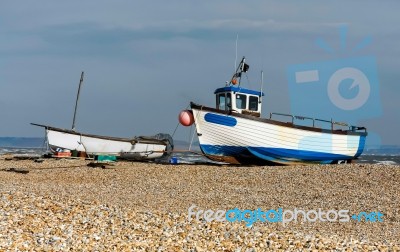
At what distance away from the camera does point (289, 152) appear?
26.0 m

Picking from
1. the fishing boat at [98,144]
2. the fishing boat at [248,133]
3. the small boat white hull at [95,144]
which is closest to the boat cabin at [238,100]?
the fishing boat at [248,133]

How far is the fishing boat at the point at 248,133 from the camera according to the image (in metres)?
25.0

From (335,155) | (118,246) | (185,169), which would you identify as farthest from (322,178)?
(118,246)

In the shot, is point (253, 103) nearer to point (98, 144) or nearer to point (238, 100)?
point (238, 100)

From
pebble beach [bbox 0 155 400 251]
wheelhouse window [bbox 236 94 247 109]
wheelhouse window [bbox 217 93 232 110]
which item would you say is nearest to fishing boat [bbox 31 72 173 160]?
Result: pebble beach [bbox 0 155 400 251]

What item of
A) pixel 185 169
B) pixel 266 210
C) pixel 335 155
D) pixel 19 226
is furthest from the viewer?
pixel 335 155

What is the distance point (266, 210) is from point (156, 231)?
490 cm

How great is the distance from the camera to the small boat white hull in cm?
2948

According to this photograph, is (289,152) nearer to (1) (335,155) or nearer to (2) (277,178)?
(1) (335,155)

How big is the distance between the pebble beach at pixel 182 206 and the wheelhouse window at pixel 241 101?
457cm

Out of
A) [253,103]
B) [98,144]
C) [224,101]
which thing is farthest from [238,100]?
[98,144]

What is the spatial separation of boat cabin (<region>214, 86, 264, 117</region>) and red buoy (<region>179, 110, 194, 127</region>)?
1.58 m

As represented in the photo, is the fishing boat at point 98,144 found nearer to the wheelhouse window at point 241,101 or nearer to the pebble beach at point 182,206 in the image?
the pebble beach at point 182,206

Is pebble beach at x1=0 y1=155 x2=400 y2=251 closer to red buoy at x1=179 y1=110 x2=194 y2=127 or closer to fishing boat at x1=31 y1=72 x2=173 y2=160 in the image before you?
red buoy at x1=179 y1=110 x2=194 y2=127
